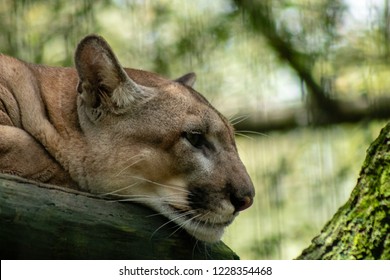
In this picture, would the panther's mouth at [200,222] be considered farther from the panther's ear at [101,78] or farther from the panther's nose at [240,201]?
the panther's ear at [101,78]

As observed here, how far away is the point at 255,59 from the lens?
962cm

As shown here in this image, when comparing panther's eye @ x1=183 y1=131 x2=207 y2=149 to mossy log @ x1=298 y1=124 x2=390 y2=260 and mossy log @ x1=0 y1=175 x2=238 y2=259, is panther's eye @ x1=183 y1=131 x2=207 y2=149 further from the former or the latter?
mossy log @ x1=298 y1=124 x2=390 y2=260

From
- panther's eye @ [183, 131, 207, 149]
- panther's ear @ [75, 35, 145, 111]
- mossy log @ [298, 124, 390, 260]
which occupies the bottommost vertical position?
mossy log @ [298, 124, 390, 260]

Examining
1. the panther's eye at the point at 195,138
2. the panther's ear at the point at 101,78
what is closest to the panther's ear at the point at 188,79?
the panther's ear at the point at 101,78

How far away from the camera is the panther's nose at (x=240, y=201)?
552cm

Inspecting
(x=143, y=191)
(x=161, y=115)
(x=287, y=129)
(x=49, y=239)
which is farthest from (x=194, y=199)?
(x=287, y=129)

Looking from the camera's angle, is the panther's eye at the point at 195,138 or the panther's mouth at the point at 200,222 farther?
the panther's eye at the point at 195,138

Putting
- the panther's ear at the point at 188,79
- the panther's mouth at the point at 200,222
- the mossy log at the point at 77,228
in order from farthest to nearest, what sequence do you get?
1. the panther's ear at the point at 188,79
2. the panther's mouth at the point at 200,222
3. the mossy log at the point at 77,228

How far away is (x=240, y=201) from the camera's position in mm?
5520

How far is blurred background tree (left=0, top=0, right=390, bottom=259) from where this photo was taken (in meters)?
9.11

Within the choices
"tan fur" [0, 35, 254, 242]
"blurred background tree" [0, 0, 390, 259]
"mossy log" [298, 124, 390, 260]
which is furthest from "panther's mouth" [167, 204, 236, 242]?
"blurred background tree" [0, 0, 390, 259]

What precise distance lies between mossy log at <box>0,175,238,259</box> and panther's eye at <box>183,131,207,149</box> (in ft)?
1.97

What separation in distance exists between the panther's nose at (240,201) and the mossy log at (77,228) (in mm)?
384

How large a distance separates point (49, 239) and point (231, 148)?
1643 mm
